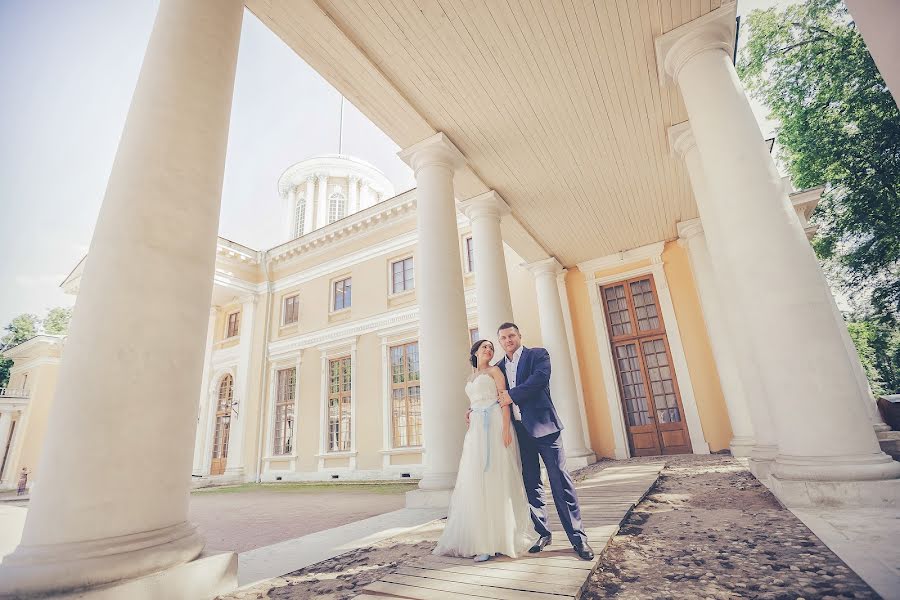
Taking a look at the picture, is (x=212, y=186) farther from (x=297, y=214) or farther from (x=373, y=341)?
(x=297, y=214)

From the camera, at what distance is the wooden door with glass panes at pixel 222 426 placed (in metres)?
17.8

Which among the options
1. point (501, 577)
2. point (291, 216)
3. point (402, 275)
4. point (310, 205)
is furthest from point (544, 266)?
point (291, 216)

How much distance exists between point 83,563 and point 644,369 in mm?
11795

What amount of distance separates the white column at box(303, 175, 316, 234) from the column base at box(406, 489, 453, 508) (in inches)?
863

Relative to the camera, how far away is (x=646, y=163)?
25.1ft

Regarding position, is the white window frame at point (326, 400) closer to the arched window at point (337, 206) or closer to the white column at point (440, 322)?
the white column at point (440, 322)

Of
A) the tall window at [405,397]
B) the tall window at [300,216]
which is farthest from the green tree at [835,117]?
the tall window at [300,216]

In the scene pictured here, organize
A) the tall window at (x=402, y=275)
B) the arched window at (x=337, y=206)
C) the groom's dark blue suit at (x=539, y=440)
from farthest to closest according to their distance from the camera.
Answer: the arched window at (x=337, y=206) < the tall window at (x=402, y=275) < the groom's dark blue suit at (x=539, y=440)

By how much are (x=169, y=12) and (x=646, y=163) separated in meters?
7.46

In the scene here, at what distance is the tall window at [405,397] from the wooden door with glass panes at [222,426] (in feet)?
28.1

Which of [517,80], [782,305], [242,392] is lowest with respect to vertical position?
[782,305]

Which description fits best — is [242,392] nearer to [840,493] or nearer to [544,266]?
[544,266]

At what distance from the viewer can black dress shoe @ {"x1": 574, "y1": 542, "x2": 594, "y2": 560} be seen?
8.60ft

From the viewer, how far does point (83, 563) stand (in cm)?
193
